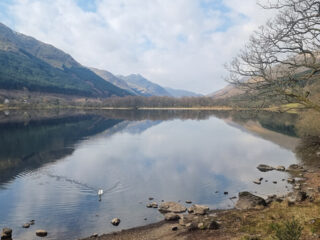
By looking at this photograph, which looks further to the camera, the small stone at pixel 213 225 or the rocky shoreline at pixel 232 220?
the small stone at pixel 213 225

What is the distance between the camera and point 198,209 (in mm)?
21359

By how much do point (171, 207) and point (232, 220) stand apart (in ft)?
20.7

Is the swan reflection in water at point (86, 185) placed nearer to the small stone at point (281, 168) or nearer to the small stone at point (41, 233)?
the small stone at point (41, 233)

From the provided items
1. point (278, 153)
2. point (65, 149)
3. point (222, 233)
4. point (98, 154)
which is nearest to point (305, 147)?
point (278, 153)

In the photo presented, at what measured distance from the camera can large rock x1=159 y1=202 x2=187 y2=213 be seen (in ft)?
71.0

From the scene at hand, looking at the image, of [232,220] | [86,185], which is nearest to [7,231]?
[86,185]

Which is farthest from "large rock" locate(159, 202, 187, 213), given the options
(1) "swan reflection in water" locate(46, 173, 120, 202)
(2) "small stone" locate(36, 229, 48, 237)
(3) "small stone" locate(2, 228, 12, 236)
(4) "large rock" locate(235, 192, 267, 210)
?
(3) "small stone" locate(2, 228, 12, 236)

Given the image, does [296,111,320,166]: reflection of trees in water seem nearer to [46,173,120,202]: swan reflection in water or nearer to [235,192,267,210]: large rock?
[235,192,267,210]: large rock

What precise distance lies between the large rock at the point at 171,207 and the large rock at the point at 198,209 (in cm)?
69

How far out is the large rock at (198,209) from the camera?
20859mm

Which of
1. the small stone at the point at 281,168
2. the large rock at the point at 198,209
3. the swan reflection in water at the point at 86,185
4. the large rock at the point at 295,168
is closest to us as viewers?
the large rock at the point at 198,209

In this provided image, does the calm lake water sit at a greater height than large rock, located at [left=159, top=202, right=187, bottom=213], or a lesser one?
lesser

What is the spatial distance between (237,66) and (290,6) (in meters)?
3.68

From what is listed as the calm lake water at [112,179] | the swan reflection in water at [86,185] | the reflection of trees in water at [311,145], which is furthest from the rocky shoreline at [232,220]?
the reflection of trees in water at [311,145]
